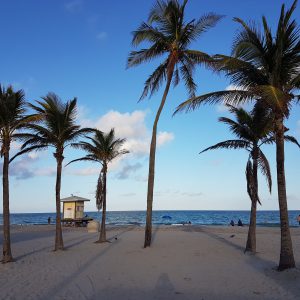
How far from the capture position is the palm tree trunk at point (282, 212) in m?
11.4

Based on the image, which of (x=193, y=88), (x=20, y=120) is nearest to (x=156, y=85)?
(x=193, y=88)

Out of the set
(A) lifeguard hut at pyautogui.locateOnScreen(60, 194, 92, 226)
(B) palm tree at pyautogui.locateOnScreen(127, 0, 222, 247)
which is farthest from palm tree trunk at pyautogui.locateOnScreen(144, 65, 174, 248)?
(A) lifeguard hut at pyautogui.locateOnScreen(60, 194, 92, 226)

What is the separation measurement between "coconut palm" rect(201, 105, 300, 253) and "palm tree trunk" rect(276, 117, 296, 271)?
13.2ft

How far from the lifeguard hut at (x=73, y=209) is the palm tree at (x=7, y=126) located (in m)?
26.4

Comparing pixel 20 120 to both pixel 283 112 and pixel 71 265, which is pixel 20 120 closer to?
pixel 71 265

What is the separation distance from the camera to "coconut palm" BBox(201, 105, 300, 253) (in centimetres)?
1627

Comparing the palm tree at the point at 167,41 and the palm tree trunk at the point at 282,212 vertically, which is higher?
the palm tree at the point at 167,41

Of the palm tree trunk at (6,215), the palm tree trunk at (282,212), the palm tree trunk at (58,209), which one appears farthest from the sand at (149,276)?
the palm tree trunk at (58,209)

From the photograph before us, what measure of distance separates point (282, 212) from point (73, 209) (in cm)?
3265

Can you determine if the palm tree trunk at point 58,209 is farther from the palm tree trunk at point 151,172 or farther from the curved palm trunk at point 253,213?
the curved palm trunk at point 253,213

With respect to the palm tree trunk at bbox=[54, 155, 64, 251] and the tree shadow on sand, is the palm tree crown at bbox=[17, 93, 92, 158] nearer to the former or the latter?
the palm tree trunk at bbox=[54, 155, 64, 251]

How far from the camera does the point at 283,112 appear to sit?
11703 mm

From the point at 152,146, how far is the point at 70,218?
2522 cm

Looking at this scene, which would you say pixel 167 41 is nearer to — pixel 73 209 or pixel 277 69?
pixel 277 69
